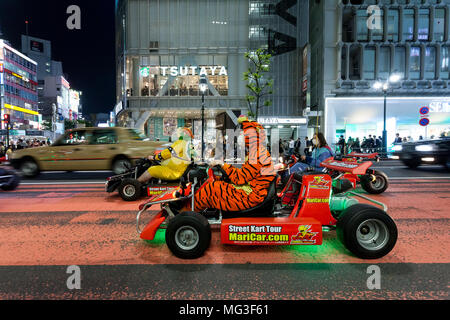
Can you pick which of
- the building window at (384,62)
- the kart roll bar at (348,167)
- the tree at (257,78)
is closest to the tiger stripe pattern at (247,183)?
the kart roll bar at (348,167)

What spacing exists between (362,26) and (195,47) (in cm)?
1803

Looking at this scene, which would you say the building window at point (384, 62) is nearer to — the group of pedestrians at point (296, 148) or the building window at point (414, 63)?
the building window at point (414, 63)

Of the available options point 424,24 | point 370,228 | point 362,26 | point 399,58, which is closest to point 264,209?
point 370,228

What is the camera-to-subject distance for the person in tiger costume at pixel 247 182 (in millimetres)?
3494

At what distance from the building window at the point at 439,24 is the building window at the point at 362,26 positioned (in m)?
6.57

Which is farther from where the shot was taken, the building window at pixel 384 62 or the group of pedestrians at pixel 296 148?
the building window at pixel 384 62

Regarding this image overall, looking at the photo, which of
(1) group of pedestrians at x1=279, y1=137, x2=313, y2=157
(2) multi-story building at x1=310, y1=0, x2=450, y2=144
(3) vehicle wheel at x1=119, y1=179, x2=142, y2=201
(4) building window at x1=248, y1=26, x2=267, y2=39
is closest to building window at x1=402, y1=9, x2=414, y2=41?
(2) multi-story building at x1=310, y1=0, x2=450, y2=144

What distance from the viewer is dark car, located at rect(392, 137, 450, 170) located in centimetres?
1165

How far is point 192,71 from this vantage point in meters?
33.2

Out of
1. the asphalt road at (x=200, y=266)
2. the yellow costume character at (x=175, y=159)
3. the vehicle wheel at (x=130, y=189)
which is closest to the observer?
the asphalt road at (x=200, y=266)

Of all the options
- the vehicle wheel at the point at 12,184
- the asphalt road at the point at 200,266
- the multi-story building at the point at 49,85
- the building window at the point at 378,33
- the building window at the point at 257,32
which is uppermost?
the multi-story building at the point at 49,85

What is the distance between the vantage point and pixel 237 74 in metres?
33.3
